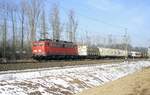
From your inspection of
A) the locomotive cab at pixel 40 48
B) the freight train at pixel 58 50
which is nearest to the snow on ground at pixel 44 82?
the locomotive cab at pixel 40 48

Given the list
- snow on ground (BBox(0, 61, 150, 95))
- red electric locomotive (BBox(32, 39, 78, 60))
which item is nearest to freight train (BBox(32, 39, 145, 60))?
red electric locomotive (BBox(32, 39, 78, 60))

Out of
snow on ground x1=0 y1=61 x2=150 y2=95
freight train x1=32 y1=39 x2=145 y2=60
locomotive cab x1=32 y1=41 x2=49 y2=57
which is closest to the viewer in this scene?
snow on ground x1=0 y1=61 x2=150 y2=95

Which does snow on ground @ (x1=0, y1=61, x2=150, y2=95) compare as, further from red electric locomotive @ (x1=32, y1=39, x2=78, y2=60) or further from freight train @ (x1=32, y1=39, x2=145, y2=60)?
freight train @ (x1=32, y1=39, x2=145, y2=60)

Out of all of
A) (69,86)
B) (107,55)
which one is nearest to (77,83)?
(69,86)

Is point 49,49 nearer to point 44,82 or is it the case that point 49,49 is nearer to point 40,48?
point 40,48

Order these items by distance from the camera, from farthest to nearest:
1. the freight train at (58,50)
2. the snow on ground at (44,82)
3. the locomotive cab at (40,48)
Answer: the freight train at (58,50)
the locomotive cab at (40,48)
the snow on ground at (44,82)

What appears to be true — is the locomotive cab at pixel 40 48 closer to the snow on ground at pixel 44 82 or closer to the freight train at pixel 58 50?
the freight train at pixel 58 50

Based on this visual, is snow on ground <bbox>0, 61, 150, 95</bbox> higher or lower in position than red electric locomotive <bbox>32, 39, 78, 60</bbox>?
lower

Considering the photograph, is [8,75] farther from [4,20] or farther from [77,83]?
[4,20]

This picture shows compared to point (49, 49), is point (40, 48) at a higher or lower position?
higher

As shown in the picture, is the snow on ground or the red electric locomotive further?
the red electric locomotive

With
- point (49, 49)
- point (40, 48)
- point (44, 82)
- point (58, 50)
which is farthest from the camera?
point (58, 50)

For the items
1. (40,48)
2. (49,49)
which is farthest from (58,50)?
(40,48)

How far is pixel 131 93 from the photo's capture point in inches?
800
